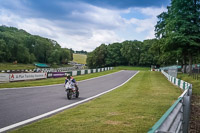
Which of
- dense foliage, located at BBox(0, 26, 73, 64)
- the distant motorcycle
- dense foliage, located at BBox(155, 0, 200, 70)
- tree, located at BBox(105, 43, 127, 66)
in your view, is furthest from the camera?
tree, located at BBox(105, 43, 127, 66)

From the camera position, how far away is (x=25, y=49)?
99.0 m

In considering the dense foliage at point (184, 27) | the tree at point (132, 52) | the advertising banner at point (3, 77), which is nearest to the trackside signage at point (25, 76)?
the advertising banner at point (3, 77)

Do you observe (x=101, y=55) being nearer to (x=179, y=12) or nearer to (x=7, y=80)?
(x=179, y=12)

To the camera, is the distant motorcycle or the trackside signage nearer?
the distant motorcycle

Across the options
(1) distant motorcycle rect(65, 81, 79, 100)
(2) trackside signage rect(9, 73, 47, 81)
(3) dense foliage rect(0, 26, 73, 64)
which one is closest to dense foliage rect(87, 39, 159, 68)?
(3) dense foliage rect(0, 26, 73, 64)

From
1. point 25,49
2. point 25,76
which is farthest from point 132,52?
point 25,76

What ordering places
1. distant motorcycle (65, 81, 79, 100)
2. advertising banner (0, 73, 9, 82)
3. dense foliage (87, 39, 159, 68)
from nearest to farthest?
distant motorcycle (65, 81, 79, 100) < advertising banner (0, 73, 9, 82) < dense foliage (87, 39, 159, 68)

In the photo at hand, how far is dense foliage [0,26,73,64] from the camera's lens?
88.6 meters

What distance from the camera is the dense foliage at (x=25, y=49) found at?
88.6m

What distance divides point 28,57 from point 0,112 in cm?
9729

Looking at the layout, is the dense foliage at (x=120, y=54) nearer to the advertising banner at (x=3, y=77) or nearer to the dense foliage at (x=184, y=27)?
the dense foliage at (x=184, y=27)

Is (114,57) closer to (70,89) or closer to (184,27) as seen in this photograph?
(184,27)

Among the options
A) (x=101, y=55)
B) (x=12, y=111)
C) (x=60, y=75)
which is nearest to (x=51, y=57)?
(x=101, y=55)

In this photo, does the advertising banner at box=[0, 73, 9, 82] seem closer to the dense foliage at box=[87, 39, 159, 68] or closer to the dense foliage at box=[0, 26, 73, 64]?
the dense foliage at box=[0, 26, 73, 64]
